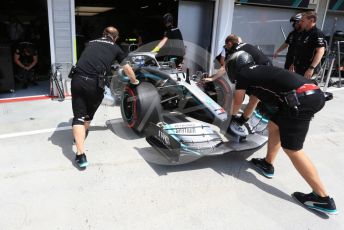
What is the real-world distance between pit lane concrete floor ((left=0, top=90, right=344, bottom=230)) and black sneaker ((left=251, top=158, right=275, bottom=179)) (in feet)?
0.24

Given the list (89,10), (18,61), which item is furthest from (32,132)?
(89,10)

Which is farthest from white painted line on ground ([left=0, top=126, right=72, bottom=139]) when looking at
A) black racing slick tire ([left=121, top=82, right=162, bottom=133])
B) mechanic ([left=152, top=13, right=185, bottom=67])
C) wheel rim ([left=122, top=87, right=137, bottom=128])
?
mechanic ([left=152, top=13, right=185, bottom=67])

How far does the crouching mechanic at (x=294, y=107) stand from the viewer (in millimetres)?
2701

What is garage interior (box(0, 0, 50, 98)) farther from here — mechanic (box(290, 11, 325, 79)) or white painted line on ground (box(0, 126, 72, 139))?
mechanic (box(290, 11, 325, 79))

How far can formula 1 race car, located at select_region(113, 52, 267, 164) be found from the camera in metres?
3.30

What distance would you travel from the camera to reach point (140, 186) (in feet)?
9.97

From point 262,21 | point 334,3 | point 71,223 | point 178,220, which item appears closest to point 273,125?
point 178,220

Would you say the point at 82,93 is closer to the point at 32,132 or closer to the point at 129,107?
the point at 129,107

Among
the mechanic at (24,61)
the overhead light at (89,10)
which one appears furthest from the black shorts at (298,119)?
the overhead light at (89,10)

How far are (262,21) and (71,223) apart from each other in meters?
8.03

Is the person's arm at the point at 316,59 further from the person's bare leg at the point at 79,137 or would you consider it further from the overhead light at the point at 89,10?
the overhead light at the point at 89,10

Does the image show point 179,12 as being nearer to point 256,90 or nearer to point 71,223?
point 256,90

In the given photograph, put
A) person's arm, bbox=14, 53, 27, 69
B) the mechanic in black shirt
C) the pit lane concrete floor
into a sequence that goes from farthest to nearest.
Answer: person's arm, bbox=14, 53, 27, 69
the mechanic in black shirt
the pit lane concrete floor

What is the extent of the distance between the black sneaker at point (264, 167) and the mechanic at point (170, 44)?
277 centimetres
